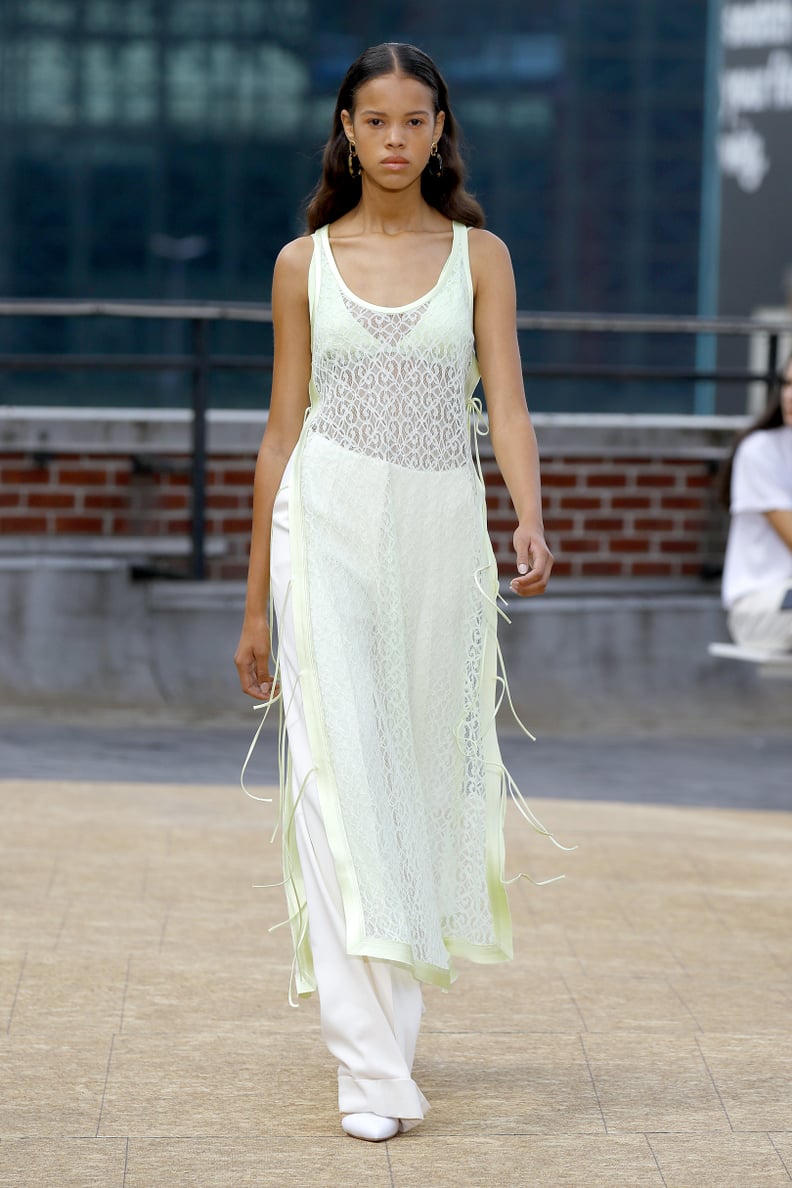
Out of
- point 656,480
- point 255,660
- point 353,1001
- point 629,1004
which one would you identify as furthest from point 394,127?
point 656,480

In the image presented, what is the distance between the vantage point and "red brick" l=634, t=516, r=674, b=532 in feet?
30.0

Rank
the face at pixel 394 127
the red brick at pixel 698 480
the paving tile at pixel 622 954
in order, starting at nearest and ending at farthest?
the face at pixel 394 127 < the paving tile at pixel 622 954 < the red brick at pixel 698 480

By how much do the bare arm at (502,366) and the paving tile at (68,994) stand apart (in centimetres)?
133

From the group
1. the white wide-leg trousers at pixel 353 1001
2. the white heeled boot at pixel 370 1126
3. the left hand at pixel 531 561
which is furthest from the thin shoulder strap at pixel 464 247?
the white heeled boot at pixel 370 1126

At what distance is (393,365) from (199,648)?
15.9 feet

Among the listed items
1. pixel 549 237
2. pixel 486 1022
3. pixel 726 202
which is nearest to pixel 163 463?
pixel 486 1022

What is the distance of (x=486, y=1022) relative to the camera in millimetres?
4137

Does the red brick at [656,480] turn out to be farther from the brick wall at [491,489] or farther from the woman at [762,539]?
the woman at [762,539]

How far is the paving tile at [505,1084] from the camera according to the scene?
3479 mm

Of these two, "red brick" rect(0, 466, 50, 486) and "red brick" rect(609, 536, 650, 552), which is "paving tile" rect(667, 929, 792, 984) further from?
"red brick" rect(0, 466, 50, 486)

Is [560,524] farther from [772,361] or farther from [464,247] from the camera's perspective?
Answer: [464,247]

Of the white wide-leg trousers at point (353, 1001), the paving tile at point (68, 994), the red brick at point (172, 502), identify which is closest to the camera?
the white wide-leg trousers at point (353, 1001)

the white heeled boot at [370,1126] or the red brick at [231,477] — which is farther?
the red brick at [231,477]

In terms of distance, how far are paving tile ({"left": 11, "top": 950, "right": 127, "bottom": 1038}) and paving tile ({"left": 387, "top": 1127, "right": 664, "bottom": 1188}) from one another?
0.87m
